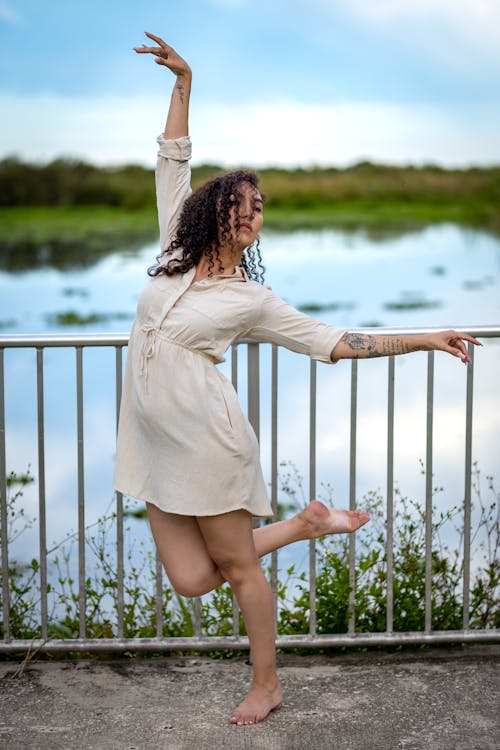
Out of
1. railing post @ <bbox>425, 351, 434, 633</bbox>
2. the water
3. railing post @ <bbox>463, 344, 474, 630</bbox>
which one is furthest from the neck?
railing post @ <bbox>463, 344, 474, 630</bbox>

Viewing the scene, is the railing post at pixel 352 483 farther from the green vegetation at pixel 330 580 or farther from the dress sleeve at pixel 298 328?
the dress sleeve at pixel 298 328

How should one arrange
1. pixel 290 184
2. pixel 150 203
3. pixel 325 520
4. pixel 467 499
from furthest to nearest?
pixel 150 203 < pixel 290 184 < pixel 467 499 < pixel 325 520

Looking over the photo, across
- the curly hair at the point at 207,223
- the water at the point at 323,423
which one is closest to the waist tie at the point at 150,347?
the curly hair at the point at 207,223

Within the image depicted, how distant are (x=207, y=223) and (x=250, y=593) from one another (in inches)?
37.3

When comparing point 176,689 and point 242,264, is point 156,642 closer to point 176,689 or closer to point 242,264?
point 176,689

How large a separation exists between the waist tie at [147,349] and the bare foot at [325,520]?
57cm

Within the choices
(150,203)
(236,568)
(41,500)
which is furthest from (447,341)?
(150,203)

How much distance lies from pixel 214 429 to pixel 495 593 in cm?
141

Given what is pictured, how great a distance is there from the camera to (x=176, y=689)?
3.00 metres

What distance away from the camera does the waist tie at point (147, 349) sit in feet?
8.27

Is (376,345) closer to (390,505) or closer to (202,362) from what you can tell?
(202,362)

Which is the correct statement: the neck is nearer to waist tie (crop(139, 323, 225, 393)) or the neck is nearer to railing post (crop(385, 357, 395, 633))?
waist tie (crop(139, 323, 225, 393))

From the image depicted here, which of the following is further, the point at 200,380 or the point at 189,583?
the point at 189,583

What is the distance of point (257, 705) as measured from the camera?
277 cm
